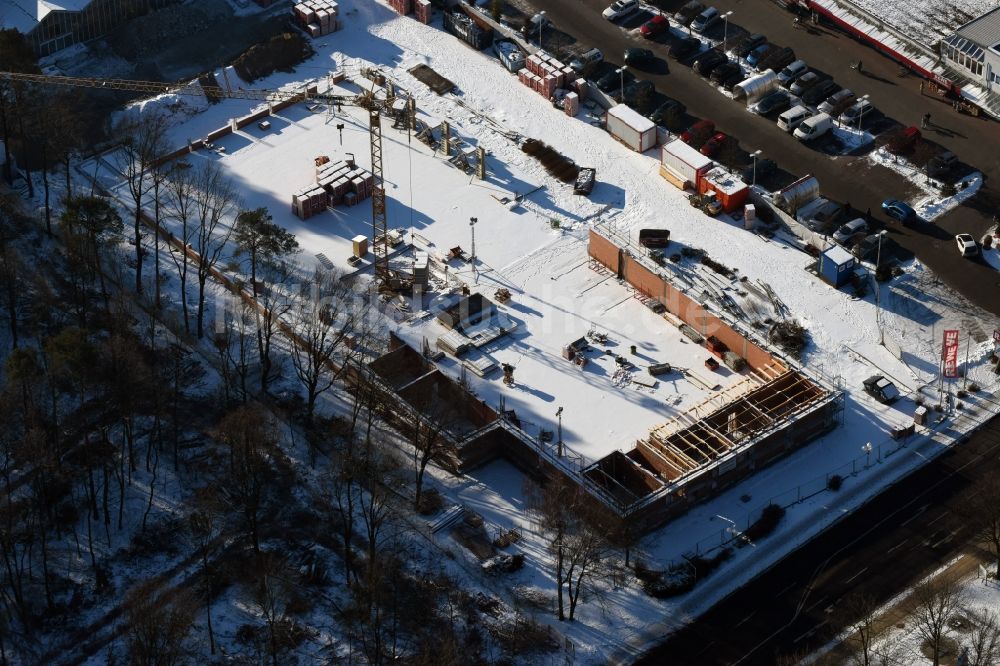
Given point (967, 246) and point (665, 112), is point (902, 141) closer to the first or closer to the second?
point (967, 246)

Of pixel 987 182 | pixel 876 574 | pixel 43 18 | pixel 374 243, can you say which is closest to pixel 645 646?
pixel 876 574

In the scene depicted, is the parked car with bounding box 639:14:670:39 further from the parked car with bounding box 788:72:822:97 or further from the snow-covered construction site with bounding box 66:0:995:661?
the parked car with bounding box 788:72:822:97

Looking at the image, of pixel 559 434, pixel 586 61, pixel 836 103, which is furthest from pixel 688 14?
pixel 559 434

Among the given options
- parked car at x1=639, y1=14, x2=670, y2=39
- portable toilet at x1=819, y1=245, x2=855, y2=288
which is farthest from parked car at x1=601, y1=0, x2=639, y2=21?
portable toilet at x1=819, y1=245, x2=855, y2=288

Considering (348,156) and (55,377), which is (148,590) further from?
(348,156)

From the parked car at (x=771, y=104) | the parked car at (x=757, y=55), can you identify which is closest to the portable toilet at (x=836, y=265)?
the parked car at (x=771, y=104)

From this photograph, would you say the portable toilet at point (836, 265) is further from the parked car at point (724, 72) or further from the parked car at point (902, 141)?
the parked car at point (724, 72)
